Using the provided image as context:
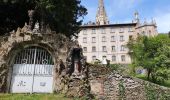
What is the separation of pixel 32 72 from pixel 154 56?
68.8ft

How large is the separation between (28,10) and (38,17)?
1.21 m

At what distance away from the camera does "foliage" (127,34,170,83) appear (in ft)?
110

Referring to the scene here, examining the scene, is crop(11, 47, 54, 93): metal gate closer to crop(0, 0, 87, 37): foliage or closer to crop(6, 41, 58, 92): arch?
crop(6, 41, 58, 92): arch

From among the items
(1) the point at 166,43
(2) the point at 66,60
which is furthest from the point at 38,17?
(1) the point at 166,43

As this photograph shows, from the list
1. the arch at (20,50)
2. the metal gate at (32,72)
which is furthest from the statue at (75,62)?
the metal gate at (32,72)

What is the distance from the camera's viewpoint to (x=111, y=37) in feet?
216

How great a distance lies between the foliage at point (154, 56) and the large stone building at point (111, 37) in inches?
967

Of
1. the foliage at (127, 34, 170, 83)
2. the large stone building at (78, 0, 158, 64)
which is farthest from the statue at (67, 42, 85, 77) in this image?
the large stone building at (78, 0, 158, 64)

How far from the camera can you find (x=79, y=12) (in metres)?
27.9

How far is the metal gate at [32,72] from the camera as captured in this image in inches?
750

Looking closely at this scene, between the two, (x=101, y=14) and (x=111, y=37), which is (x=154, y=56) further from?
(x=101, y=14)

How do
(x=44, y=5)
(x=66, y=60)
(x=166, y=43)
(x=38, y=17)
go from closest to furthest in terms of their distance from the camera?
(x=66, y=60) < (x=44, y=5) < (x=38, y=17) < (x=166, y=43)

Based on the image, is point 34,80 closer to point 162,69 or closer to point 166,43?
point 162,69

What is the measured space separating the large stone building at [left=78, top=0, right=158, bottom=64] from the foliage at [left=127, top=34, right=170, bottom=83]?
967 inches
